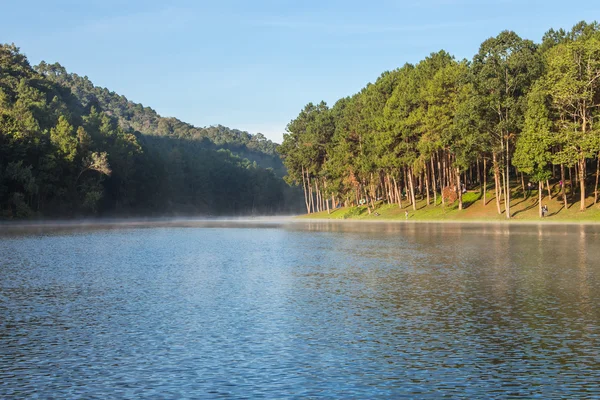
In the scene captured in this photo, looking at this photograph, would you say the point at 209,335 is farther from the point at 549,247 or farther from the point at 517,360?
the point at 549,247

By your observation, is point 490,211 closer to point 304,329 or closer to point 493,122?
point 493,122

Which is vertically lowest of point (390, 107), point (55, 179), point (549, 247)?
point (549, 247)

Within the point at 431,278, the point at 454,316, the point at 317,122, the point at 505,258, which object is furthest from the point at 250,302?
the point at 317,122

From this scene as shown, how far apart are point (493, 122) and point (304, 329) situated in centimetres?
7355

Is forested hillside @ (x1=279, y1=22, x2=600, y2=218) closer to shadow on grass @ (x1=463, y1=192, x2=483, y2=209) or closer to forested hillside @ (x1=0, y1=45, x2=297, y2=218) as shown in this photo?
shadow on grass @ (x1=463, y1=192, x2=483, y2=209)

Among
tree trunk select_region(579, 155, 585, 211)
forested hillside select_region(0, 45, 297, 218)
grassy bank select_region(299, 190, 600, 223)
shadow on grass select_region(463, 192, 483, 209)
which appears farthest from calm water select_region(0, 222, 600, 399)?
forested hillside select_region(0, 45, 297, 218)

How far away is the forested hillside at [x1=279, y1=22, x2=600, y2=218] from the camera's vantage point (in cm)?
7819

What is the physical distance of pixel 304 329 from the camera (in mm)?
18281

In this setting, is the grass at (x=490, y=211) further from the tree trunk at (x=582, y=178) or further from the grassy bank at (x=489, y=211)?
the tree trunk at (x=582, y=178)

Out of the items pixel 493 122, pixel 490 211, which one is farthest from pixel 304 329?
pixel 490 211

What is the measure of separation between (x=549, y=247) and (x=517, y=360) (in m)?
30.5

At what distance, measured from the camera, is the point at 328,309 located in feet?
70.8

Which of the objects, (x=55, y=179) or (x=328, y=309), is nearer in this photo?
(x=328, y=309)

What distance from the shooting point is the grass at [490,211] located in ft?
259
